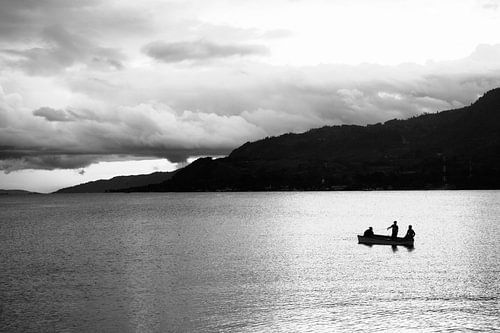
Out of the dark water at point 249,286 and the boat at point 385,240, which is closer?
the dark water at point 249,286

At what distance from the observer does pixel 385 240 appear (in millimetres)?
87625

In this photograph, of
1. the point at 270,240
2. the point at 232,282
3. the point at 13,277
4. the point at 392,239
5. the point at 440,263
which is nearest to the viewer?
the point at 232,282

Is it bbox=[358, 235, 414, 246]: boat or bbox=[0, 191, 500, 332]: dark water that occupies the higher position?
bbox=[358, 235, 414, 246]: boat

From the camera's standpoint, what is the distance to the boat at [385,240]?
86438 mm

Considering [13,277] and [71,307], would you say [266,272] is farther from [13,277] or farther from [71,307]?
[13,277]

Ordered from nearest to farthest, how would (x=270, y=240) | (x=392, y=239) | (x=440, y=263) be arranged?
(x=440, y=263)
(x=392, y=239)
(x=270, y=240)

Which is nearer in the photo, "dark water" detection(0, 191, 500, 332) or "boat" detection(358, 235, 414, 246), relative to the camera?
"dark water" detection(0, 191, 500, 332)

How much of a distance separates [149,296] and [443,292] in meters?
27.0

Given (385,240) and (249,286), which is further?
(385,240)

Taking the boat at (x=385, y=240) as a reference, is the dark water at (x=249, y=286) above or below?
below

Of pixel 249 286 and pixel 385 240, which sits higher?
pixel 385 240

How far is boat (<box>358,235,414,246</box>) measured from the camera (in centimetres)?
8644

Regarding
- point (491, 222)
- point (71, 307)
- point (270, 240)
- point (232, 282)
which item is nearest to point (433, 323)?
point (232, 282)

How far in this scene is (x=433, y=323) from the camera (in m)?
39.6
